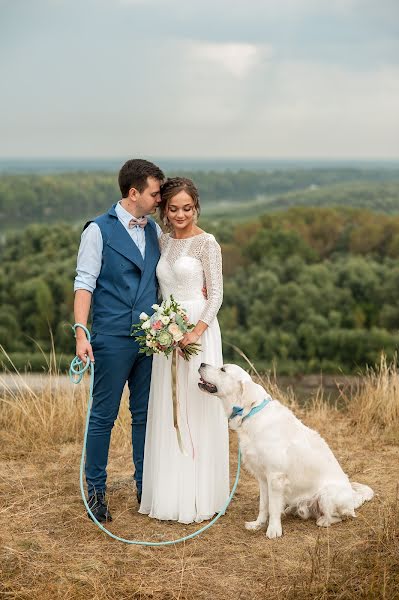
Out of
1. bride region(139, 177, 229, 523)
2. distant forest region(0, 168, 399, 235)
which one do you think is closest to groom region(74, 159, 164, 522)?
bride region(139, 177, 229, 523)

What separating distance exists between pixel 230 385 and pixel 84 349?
0.85 metres

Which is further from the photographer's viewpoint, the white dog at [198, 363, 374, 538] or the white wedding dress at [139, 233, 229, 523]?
the white wedding dress at [139, 233, 229, 523]

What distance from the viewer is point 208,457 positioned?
15.3ft

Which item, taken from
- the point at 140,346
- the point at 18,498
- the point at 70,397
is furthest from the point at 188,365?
the point at 70,397

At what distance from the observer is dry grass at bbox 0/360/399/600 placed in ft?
12.3

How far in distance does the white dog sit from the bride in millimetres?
266

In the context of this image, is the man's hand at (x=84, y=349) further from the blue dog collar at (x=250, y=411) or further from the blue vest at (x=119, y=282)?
the blue dog collar at (x=250, y=411)

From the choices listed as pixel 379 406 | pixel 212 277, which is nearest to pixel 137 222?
pixel 212 277

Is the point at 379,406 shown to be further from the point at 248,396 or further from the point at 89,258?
the point at 89,258

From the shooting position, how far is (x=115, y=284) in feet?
14.4

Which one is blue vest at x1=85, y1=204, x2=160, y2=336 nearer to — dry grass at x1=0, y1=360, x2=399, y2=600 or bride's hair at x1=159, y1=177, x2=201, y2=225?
bride's hair at x1=159, y1=177, x2=201, y2=225

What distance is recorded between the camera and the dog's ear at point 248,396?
4.34 metres

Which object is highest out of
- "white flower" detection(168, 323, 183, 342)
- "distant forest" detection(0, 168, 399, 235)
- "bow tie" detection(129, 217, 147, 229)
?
"bow tie" detection(129, 217, 147, 229)

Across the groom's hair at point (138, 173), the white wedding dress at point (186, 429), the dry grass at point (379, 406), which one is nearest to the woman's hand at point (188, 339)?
the white wedding dress at point (186, 429)
